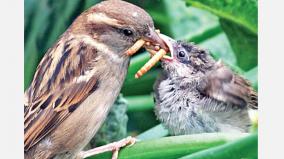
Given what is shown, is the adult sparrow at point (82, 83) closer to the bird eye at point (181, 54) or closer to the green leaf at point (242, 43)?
the bird eye at point (181, 54)

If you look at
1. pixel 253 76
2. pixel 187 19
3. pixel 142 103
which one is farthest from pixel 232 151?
pixel 187 19

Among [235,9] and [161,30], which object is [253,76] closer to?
[235,9]

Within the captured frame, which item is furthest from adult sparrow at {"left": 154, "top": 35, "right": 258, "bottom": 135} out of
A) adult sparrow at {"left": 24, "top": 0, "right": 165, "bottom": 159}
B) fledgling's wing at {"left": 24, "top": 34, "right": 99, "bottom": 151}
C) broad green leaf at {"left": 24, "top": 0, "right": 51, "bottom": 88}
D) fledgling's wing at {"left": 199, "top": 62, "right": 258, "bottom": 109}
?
broad green leaf at {"left": 24, "top": 0, "right": 51, "bottom": 88}

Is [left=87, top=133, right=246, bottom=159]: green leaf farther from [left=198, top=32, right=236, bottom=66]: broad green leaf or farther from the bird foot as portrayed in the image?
[left=198, top=32, right=236, bottom=66]: broad green leaf

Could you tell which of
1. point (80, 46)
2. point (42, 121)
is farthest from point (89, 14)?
point (42, 121)

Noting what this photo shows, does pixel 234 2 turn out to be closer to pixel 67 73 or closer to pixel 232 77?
pixel 232 77

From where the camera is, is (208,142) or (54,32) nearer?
(208,142)
